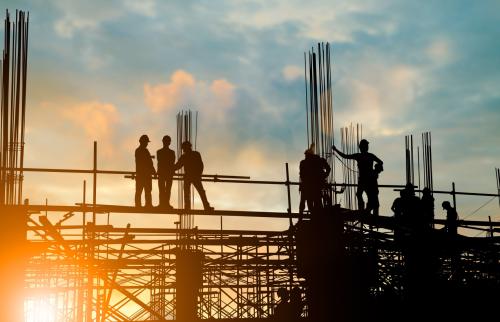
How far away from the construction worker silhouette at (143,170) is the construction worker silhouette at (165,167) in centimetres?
20

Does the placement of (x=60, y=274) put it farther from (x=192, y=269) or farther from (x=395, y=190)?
(x=395, y=190)

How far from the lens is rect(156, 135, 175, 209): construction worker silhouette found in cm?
1532

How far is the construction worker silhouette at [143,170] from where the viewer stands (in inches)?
593

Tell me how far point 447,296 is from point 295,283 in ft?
17.6

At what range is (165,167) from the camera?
15492 mm

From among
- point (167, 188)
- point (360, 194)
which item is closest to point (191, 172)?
point (167, 188)

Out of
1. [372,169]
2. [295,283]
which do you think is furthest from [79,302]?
[372,169]

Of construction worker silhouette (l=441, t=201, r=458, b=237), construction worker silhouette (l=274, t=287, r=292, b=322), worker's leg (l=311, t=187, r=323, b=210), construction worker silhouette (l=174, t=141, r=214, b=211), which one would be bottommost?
construction worker silhouette (l=274, t=287, r=292, b=322)

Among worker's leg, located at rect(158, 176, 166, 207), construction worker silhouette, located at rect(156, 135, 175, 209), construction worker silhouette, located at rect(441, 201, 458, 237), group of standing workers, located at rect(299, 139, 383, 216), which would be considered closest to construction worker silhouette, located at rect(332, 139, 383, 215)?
group of standing workers, located at rect(299, 139, 383, 216)

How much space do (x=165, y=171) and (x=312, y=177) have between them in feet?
10.6

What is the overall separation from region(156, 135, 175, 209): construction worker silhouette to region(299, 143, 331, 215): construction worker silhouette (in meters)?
2.87

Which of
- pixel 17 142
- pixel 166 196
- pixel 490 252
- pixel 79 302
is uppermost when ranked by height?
pixel 17 142

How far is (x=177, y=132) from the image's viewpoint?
20047mm

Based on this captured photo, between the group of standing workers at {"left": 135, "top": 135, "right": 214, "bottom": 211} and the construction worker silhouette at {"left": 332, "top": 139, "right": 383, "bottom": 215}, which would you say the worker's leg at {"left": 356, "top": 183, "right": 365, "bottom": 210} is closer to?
the construction worker silhouette at {"left": 332, "top": 139, "right": 383, "bottom": 215}
